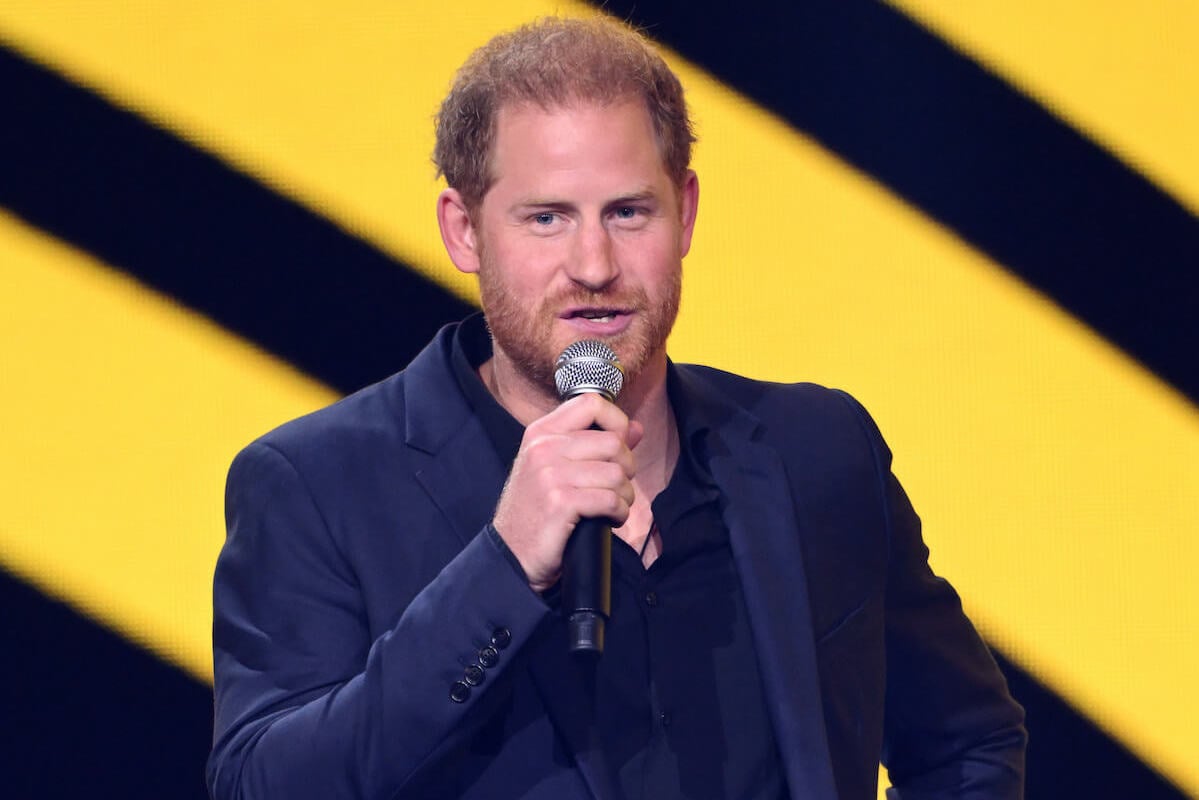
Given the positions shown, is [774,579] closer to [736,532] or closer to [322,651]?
[736,532]

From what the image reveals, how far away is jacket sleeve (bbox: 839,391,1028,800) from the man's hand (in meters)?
0.73

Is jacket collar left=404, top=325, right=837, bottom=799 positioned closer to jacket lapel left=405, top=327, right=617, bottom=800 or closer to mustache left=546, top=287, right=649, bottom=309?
jacket lapel left=405, top=327, right=617, bottom=800

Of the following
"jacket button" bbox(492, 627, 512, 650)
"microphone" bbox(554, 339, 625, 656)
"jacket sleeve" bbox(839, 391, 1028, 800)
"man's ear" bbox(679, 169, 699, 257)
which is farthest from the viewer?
"jacket sleeve" bbox(839, 391, 1028, 800)

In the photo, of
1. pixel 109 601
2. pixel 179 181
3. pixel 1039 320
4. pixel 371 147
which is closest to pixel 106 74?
pixel 179 181

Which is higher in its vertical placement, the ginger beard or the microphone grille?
the ginger beard

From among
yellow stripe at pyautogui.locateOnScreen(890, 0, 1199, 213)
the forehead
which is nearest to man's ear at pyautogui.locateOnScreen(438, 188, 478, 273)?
the forehead

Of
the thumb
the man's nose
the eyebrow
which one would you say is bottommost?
the thumb

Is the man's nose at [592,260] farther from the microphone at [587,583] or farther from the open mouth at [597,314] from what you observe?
the microphone at [587,583]

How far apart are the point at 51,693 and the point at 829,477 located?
4.38ft

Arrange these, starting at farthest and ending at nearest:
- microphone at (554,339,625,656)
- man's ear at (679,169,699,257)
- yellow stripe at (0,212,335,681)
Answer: yellow stripe at (0,212,335,681) → man's ear at (679,169,699,257) → microphone at (554,339,625,656)

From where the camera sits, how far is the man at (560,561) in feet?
5.15

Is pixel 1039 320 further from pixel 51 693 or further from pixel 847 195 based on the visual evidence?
pixel 51 693

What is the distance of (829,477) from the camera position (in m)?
2.06

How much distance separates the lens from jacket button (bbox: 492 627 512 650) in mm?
1547
